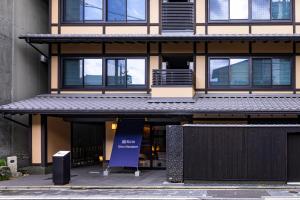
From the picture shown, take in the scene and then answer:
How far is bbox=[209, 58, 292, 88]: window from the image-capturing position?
24062 millimetres

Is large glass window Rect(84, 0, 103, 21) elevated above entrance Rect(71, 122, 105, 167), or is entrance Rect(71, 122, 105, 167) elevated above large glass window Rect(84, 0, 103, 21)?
large glass window Rect(84, 0, 103, 21)

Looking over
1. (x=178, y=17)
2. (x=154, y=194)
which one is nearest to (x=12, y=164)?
→ (x=154, y=194)

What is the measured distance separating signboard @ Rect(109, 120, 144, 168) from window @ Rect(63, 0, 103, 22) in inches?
229

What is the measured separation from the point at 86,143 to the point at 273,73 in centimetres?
1088

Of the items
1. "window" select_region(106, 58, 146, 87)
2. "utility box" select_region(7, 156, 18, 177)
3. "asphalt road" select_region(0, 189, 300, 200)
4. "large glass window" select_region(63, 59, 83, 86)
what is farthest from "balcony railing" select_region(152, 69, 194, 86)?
"utility box" select_region(7, 156, 18, 177)

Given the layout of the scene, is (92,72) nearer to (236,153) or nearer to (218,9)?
(218,9)

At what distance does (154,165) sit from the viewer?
80.2ft

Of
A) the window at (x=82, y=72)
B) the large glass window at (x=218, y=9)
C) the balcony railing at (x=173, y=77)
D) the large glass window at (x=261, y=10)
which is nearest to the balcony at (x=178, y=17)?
the large glass window at (x=218, y=9)

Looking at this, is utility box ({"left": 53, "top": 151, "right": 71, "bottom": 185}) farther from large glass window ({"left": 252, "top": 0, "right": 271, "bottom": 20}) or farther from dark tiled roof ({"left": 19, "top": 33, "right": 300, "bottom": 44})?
large glass window ({"left": 252, "top": 0, "right": 271, "bottom": 20})

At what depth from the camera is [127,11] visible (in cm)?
2470

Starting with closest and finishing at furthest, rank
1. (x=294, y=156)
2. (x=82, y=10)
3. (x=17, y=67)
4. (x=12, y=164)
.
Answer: (x=294, y=156)
(x=12, y=164)
(x=17, y=67)
(x=82, y=10)

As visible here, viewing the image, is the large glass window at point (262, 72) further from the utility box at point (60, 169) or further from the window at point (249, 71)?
the utility box at point (60, 169)

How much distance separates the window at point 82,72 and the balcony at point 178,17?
12.9 feet

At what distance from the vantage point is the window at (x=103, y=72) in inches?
967
